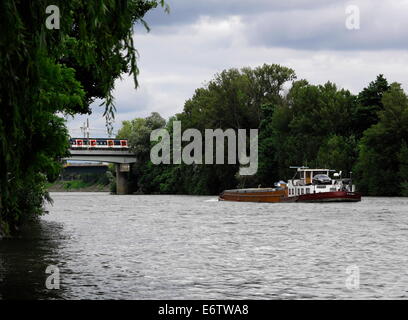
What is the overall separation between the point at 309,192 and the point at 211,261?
57.1m

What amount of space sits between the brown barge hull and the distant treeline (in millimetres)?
12591

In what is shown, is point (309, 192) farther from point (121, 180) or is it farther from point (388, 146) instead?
point (121, 180)

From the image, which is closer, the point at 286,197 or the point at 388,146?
the point at 286,197

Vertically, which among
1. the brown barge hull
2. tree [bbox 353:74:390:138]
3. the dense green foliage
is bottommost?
the brown barge hull

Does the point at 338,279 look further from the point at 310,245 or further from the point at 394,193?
the point at 394,193

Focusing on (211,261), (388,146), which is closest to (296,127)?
(388,146)

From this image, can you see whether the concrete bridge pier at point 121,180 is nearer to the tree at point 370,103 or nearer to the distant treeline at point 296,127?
the distant treeline at point 296,127

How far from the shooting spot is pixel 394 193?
90250 mm

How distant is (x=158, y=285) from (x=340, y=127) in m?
86.7

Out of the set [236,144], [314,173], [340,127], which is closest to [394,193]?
[314,173]

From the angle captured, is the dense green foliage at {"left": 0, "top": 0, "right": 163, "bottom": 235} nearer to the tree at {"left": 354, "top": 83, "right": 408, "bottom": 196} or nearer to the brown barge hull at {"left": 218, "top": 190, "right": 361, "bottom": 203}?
the brown barge hull at {"left": 218, "top": 190, "right": 361, "bottom": 203}

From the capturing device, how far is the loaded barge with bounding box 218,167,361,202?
78.6m

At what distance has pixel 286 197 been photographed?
83.2 meters

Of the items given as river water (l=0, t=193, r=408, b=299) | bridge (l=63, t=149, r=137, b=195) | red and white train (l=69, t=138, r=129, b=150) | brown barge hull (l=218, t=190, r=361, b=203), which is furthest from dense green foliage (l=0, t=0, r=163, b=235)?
red and white train (l=69, t=138, r=129, b=150)
